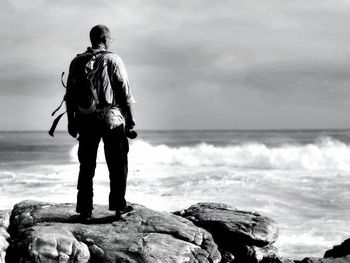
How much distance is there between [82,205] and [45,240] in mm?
778

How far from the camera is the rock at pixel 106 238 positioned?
5039 mm

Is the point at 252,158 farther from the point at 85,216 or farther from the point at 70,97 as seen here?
the point at 70,97

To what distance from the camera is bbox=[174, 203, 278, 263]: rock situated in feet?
20.4

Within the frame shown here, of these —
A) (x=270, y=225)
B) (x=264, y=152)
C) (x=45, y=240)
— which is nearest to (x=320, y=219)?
(x=270, y=225)

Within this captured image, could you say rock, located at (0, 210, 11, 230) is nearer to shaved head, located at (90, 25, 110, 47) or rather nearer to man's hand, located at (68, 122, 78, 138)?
man's hand, located at (68, 122, 78, 138)

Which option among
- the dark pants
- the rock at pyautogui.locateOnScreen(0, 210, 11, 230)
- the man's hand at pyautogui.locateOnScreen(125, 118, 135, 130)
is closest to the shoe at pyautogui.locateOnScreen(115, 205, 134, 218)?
the dark pants

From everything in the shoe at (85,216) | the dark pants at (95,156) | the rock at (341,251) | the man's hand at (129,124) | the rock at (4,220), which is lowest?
the rock at (341,251)

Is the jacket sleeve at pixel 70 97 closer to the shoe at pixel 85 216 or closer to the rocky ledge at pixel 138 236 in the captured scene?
the shoe at pixel 85 216

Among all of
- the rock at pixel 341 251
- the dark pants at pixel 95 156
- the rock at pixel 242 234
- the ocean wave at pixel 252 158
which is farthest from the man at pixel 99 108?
the ocean wave at pixel 252 158

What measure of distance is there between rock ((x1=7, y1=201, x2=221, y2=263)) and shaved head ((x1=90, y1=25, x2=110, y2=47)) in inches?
83.7

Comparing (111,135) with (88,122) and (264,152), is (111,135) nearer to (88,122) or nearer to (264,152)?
(88,122)

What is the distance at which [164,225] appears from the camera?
584 cm

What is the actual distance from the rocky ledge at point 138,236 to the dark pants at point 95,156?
13.1 inches

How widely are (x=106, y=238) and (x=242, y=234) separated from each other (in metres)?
1.89
